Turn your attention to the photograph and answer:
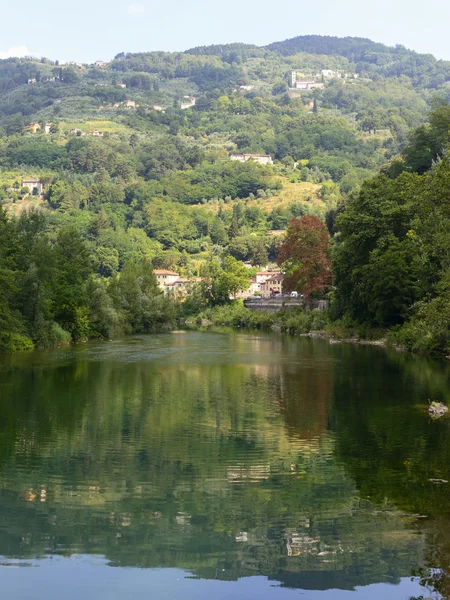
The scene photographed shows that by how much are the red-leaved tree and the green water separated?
57469mm

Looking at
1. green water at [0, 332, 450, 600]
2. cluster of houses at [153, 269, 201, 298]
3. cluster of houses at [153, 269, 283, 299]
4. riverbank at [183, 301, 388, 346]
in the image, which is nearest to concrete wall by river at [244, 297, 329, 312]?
riverbank at [183, 301, 388, 346]

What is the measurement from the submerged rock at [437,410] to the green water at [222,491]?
691 millimetres

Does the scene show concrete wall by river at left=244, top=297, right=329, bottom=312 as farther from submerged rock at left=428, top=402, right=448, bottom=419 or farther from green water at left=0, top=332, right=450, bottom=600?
submerged rock at left=428, top=402, right=448, bottom=419

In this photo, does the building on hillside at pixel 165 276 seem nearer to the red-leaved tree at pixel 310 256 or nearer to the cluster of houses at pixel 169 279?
the cluster of houses at pixel 169 279

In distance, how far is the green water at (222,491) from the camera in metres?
14.1

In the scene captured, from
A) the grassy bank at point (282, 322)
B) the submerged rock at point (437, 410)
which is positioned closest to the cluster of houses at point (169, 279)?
the grassy bank at point (282, 322)

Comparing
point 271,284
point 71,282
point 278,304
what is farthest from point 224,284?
point 71,282

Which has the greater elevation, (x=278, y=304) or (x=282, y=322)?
(x=282, y=322)

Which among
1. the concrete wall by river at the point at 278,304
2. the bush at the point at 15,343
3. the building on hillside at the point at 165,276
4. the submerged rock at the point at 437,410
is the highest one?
the submerged rock at the point at 437,410

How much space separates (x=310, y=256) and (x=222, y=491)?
78.6 metres

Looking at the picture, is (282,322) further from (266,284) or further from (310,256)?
(266,284)

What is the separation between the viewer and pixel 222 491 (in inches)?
756

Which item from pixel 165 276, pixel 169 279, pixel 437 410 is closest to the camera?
pixel 437 410

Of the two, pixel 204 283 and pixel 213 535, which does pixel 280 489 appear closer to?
pixel 213 535
